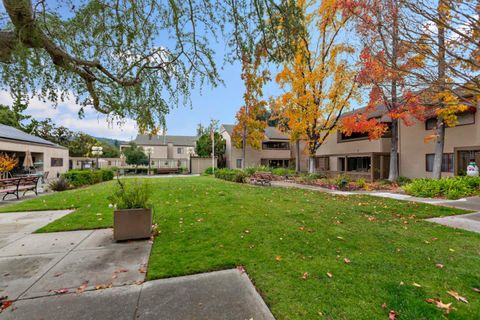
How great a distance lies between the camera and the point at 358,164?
21.1 metres

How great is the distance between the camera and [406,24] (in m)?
4.69

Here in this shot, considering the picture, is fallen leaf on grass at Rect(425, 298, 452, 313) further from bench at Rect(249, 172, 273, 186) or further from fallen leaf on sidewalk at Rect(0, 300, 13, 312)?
bench at Rect(249, 172, 273, 186)

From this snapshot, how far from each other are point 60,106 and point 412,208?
10.5 metres

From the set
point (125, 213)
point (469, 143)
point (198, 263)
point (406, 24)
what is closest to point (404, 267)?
point (198, 263)

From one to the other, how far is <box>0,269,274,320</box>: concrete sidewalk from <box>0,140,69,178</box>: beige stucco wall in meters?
19.4

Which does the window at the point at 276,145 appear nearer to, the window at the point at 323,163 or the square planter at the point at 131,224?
the window at the point at 323,163

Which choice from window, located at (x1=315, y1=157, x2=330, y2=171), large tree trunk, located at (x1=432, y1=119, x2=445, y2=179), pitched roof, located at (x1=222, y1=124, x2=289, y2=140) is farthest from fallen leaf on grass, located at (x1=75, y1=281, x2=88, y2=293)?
pitched roof, located at (x1=222, y1=124, x2=289, y2=140)

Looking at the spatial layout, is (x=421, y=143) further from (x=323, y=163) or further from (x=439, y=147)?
(x=323, y=163)

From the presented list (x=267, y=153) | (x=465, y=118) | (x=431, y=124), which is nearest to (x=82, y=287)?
(x=465, y=118)

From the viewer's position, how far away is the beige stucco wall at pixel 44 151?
645 inches

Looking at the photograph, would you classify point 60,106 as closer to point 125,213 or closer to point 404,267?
point 125,213

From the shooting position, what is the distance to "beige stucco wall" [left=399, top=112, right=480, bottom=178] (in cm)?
1296

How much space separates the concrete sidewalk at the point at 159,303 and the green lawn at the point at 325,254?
0.23m

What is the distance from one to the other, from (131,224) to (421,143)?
1872 centimetres
